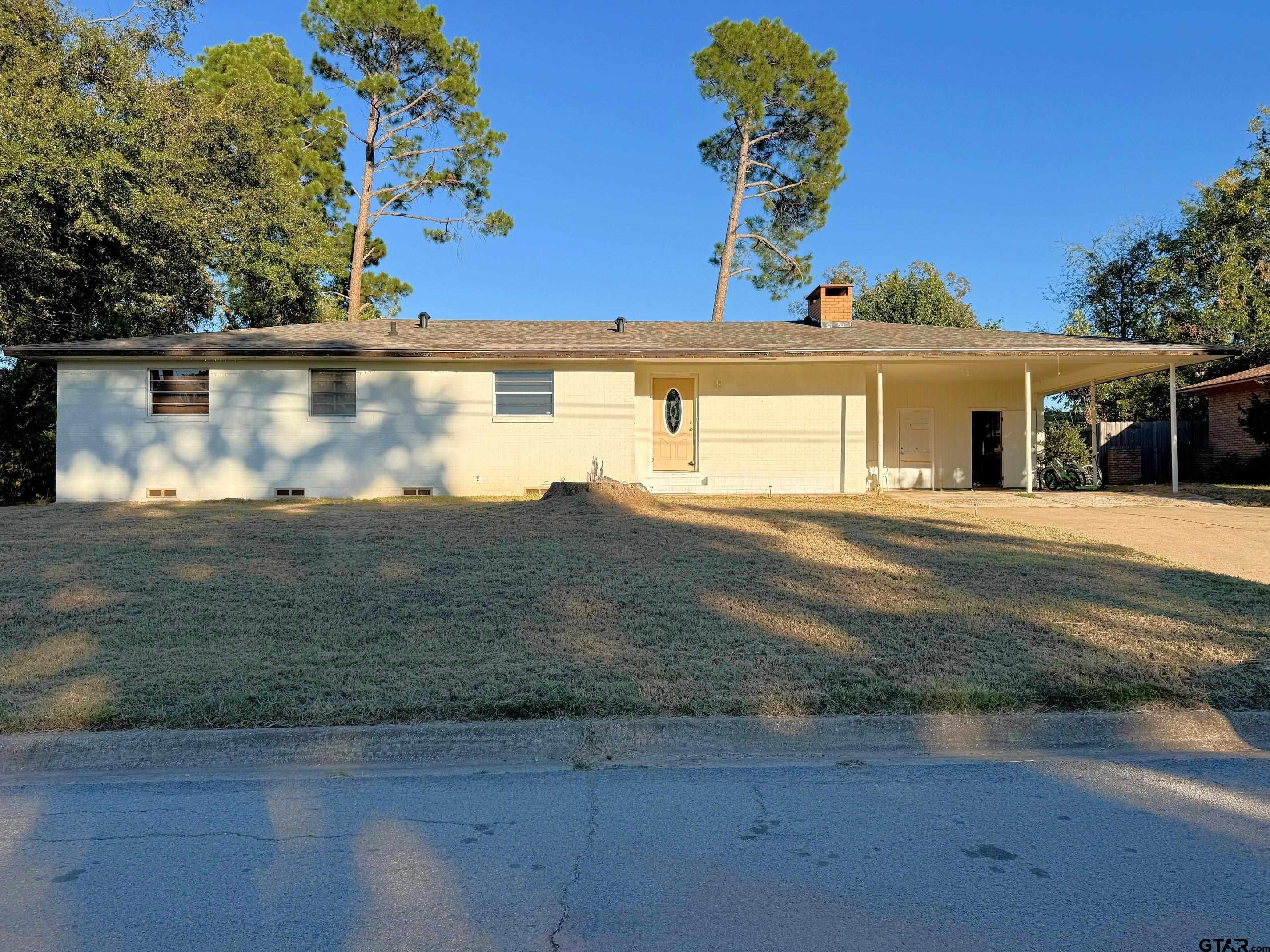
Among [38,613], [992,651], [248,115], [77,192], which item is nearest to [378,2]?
[248,115]

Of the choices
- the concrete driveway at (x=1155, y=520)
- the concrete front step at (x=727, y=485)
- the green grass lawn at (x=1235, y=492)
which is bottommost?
the concrete driveway at (x=1155, y=520)

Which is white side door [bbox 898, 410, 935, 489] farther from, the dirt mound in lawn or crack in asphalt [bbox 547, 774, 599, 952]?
crack in asphalt [bbox 547, 774, 599, 952]

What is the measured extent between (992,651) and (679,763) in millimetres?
2613

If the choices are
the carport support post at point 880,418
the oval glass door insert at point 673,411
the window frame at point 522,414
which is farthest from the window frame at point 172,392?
the carport support post at point 880,418

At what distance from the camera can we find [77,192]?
17.6m

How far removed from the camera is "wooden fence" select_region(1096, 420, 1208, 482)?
76.9 feet

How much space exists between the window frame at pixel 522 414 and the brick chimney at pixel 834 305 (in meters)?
7.04

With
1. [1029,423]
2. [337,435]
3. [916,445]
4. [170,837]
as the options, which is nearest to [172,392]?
[337,435]

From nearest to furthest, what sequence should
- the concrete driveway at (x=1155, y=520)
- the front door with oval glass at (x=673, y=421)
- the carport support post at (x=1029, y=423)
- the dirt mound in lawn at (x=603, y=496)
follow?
the concrete driveway at (x=1155, y=520)
the dirt mound in lawn at (x=603, y=496)
the carport support post at (x=1029, y=423)
the front door with oval glass at (x=673, y=421)

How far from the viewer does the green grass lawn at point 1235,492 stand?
15.2m

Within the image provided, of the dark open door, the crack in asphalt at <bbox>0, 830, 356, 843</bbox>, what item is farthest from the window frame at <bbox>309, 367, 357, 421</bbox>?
the dark open door

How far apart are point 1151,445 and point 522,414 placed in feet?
59.5

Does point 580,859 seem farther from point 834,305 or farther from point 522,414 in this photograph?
point 834,305

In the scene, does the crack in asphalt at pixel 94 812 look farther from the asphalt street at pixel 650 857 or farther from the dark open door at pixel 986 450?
the dark open door at pixel 986 450
